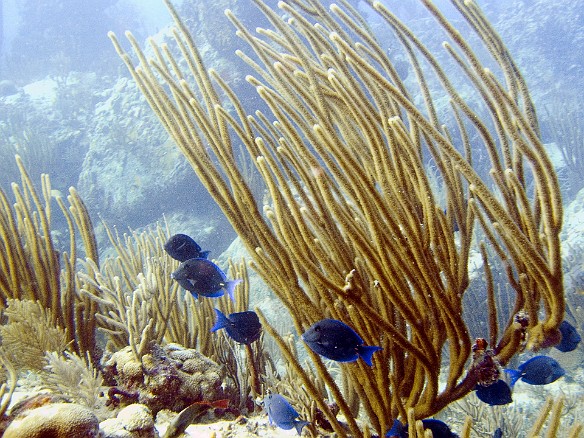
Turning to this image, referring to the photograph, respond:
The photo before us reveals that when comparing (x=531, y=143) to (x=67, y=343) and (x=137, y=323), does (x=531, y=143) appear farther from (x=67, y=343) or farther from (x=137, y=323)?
(x=67, y=343)

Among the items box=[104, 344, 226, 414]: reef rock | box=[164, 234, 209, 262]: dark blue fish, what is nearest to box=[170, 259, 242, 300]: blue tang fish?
box=[164, 234, 209, 262]: dark blue fish

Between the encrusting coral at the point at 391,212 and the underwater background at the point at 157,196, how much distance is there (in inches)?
30.8

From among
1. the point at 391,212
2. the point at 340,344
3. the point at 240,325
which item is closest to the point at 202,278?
the point at 240,325

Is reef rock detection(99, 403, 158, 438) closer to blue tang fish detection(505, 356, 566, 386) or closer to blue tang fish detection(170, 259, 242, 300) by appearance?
blue tang fish detection(170, 259, 242, 300)

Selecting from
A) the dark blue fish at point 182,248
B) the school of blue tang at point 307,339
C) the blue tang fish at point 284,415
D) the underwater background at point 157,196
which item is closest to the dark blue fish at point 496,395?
the school of blue tang at point 307,339

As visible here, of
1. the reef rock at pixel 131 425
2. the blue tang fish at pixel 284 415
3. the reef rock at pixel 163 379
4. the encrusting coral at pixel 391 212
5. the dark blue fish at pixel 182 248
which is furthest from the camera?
the dark blue fish at pixel 182 248

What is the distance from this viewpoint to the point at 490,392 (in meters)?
2.39

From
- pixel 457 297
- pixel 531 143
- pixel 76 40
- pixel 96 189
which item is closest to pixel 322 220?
pixel 457 297

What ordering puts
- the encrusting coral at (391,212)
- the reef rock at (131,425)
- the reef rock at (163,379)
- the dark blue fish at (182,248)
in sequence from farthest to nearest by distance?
the dark blue fish at (182,248) < the reef rock at (163,379) < the reef rock at (131,425) < the encrusting coral at (391,212)

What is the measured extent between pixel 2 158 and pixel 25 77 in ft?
38.6

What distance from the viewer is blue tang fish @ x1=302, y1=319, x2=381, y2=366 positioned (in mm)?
1539

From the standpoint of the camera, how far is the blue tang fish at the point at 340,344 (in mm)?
1539

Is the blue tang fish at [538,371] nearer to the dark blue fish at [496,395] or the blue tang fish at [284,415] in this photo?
the dark blue fish at [496,395]

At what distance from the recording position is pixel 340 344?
154cm
